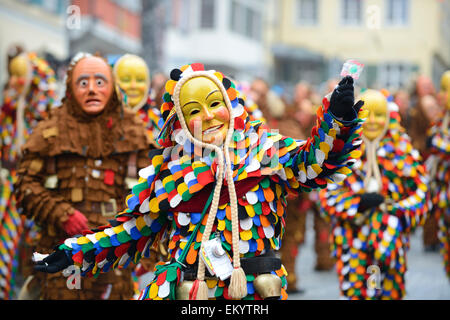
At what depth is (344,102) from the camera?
12.5 feet

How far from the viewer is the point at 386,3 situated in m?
39.3

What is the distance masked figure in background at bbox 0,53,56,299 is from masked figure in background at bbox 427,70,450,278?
3.72m

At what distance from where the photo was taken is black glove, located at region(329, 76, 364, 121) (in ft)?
12.4

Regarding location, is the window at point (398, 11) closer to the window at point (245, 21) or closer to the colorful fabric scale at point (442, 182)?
the window at point (245, 21)

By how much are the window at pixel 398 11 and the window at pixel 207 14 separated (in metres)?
8.62

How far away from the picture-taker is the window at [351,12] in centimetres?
4031

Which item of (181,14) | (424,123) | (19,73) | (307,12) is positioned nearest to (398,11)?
(307,12)

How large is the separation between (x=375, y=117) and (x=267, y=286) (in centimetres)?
289

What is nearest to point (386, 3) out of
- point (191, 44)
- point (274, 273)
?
point (191, 44)

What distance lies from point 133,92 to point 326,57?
3433cm

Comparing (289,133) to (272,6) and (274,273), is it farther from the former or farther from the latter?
(272,6)

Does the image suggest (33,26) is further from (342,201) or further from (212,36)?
(212,36)

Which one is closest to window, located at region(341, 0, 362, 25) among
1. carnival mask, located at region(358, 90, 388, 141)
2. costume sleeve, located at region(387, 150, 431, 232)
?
carnival mask, located at region(358, 90, 388, 141)

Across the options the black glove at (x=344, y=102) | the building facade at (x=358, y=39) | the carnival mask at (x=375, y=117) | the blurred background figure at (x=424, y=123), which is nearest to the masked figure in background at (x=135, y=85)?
the carnival mask at (x=375, y=117)
